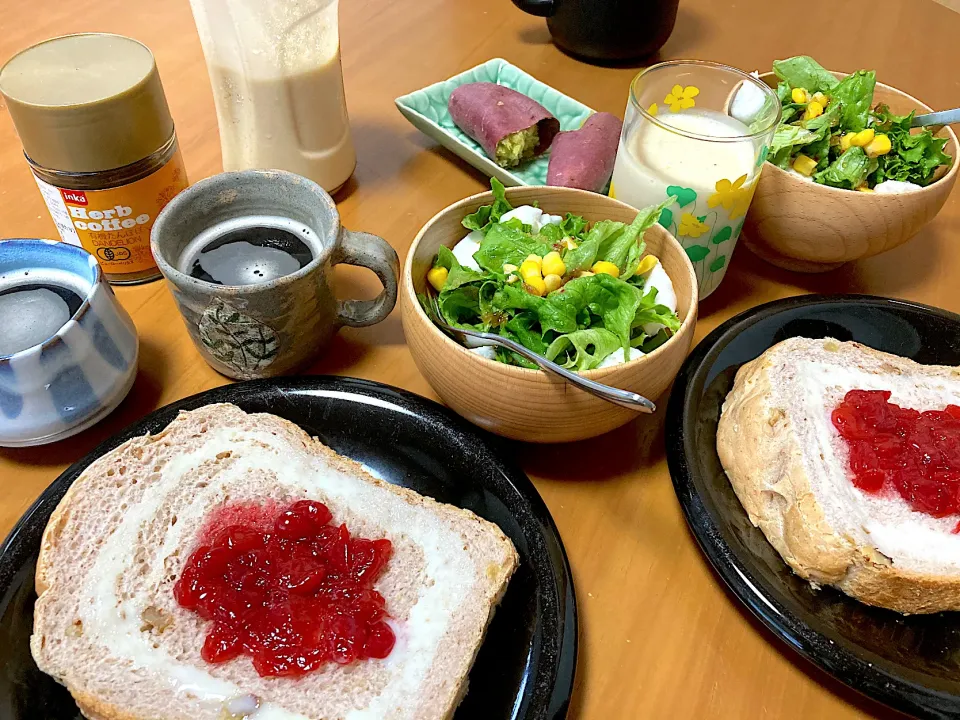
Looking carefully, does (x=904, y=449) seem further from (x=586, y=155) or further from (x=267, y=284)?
(x=267, y=284)

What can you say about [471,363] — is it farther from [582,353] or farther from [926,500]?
[926,500]

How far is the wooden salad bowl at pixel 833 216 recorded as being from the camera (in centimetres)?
150

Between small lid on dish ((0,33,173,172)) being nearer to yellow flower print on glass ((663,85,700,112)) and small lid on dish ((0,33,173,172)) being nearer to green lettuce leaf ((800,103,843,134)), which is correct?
yellow flower print on glass ((663,85,700,112))

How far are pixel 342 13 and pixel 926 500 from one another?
7.79ft

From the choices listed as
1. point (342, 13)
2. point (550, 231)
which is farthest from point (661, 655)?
point (342, 13)

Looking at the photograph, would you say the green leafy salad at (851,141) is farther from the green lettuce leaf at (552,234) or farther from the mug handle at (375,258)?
the mug handle at (375,258)

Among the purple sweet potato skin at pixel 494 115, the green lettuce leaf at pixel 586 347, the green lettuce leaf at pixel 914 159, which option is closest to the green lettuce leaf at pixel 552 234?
the green lettuce leaf at pixel 586 347

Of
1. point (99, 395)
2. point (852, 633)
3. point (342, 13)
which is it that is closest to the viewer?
point (852, 633)

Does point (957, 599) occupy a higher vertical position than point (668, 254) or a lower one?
lower

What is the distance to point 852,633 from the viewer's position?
1093 millimetres

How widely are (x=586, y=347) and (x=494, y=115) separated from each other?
2.87 ft

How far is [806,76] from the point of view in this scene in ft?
5.87

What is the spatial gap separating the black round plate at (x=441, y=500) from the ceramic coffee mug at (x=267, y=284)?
9 centimetres

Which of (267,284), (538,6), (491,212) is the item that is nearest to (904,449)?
(491,212)
